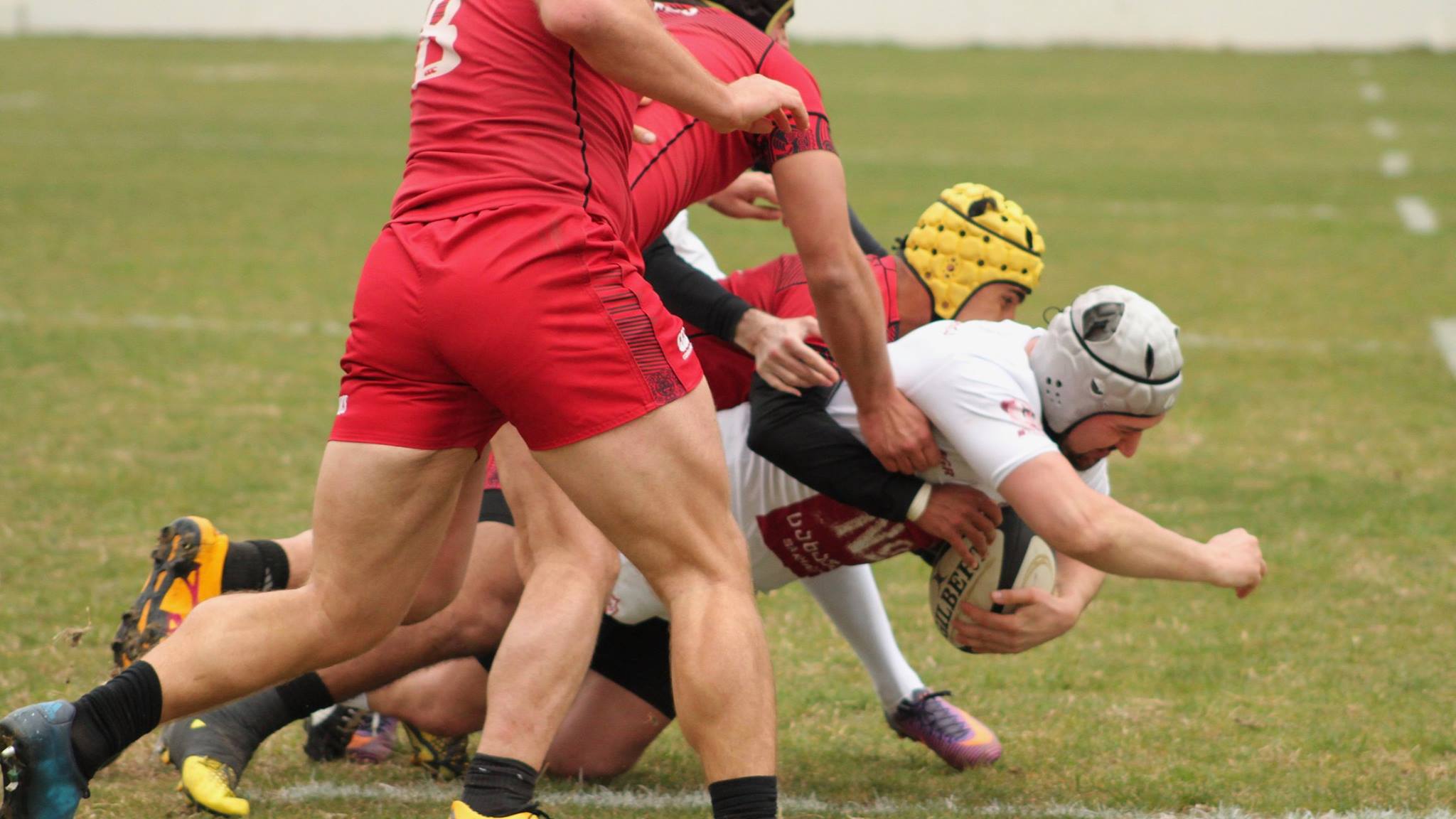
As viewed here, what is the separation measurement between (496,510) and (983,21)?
34.3 meters

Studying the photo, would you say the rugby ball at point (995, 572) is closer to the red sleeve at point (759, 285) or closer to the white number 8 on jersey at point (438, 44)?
the red sleeve at point (759, 285)

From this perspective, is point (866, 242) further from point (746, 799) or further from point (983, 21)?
point (983, 21)

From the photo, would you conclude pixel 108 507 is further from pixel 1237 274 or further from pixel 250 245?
pixel 1237 274

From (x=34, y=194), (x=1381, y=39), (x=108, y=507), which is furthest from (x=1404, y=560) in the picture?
(x=1381, y=39)

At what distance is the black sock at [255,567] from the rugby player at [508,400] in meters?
0.65

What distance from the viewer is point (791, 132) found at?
11.8 ft

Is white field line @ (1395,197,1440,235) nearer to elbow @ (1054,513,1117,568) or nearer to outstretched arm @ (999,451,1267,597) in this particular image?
outstretched arm @ (999,451,1267,597)

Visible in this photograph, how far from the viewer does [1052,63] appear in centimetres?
3152

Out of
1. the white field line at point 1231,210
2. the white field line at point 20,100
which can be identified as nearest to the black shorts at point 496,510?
the white field line at point 1231,210

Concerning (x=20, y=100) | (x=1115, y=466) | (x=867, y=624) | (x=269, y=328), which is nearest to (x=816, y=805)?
(x=867, y=624)

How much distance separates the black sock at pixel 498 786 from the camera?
3.15 m

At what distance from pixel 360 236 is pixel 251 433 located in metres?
5.67

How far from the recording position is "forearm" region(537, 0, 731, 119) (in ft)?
9.46

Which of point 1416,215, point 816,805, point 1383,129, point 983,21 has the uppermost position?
point 816,805
